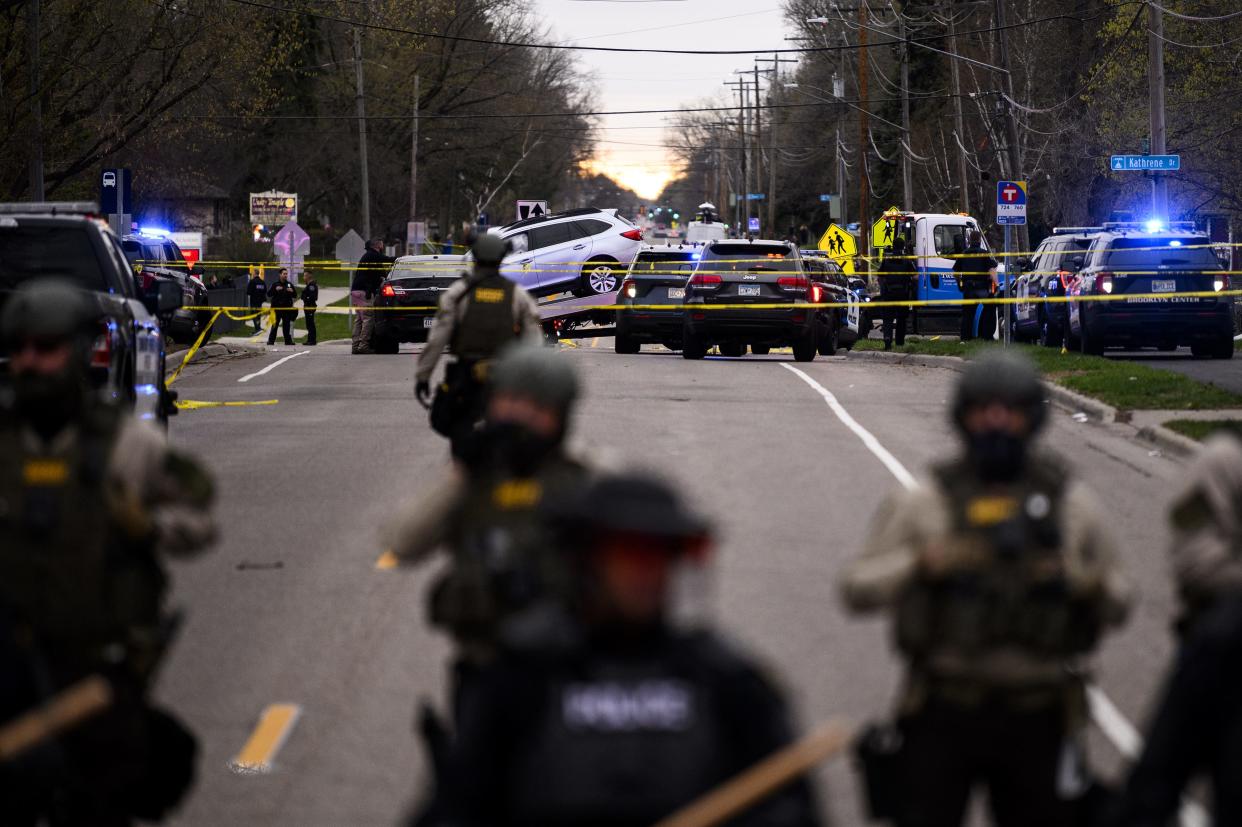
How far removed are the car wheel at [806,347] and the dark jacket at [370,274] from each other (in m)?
8.65

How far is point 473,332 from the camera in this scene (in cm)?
1115

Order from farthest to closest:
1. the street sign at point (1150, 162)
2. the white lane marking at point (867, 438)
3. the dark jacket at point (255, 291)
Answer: the dark jacket at point (255, 291) → the street sign at point (1150, 162) → the white lane marking at point (867, 438)

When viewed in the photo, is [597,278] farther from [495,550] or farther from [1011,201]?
[495,550]

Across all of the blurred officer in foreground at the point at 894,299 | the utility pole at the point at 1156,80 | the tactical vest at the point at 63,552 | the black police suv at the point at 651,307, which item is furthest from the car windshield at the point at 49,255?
the utility pole at the point at 1156,80

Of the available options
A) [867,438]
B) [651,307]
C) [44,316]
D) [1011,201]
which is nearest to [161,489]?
[44,316]

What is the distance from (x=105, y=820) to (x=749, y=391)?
58.2 ft

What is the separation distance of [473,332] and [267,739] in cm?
389

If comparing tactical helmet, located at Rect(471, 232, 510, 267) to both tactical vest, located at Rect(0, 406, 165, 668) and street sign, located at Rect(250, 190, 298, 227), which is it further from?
street sign, located at Rect(250, 190, 298, 227)

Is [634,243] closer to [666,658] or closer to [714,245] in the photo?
[714,245]

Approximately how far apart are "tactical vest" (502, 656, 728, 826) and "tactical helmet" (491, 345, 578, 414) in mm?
1603

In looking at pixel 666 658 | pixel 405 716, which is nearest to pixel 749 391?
pixel 405 716

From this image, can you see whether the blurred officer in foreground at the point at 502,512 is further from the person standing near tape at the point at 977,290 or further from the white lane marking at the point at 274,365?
the person standing near tape at the point at 977,290

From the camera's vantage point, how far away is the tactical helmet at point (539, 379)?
5.09 metres

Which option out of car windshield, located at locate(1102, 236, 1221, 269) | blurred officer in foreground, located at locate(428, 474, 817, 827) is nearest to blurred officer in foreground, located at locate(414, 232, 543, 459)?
blurred officer in foreground, located at locate(428, 474, 817, 827)
